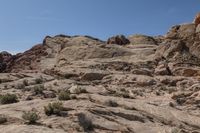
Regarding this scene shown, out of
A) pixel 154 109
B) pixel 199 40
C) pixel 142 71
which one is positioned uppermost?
pixel 199 40

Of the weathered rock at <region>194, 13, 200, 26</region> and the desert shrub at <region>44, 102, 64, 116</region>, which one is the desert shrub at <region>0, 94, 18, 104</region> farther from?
the weathered rock at <region>194, 13, 200, 26</region>

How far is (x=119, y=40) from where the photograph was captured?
50156mm

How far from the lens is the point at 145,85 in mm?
31641

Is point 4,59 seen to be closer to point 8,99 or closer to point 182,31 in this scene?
point 182,31

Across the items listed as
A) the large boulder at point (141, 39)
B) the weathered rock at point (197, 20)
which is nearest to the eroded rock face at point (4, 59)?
the large boulder at point (141, 39)

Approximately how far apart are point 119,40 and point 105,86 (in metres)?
21.0

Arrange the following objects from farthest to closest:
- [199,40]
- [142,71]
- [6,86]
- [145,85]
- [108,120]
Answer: [199,40] < [142,71] < [145,85] < [6,86] < [108,120]

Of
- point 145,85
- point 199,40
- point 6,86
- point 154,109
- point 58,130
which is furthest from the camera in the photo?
point 199,40

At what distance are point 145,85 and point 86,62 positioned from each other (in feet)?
31.7

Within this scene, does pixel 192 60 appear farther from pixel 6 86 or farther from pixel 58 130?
pixel 58 130

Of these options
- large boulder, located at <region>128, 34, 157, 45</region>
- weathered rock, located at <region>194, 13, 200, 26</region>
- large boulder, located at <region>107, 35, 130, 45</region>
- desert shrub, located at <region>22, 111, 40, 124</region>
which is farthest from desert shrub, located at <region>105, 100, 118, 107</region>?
large boulder, located at <region>107, 35, 130, 45</region>

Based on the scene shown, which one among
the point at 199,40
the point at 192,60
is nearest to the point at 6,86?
the point at 192,60

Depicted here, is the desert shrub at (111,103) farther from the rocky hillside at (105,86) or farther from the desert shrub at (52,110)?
the desert shrub at (52,110)

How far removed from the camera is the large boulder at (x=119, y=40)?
4984 centimetres
